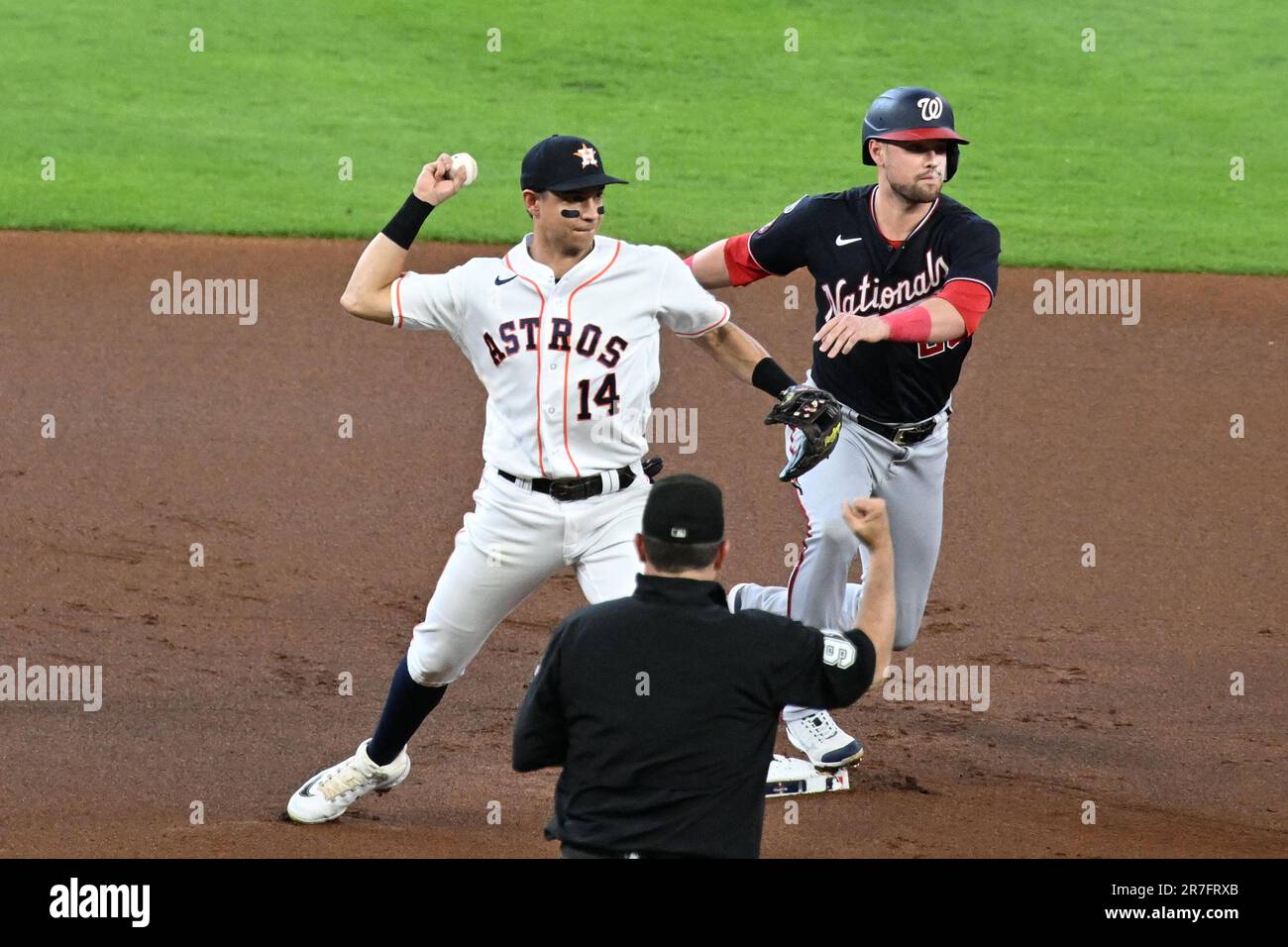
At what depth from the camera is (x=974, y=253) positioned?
5734 millimetres

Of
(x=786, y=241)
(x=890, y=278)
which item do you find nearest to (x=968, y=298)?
(x=890, y=278)

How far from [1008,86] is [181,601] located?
39.2ft

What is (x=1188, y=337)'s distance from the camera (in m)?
11.7

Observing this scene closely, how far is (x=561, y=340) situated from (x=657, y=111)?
1176 cm

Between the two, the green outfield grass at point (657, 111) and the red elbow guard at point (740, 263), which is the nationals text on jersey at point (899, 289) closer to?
the red elbow guard at point (740, 263)

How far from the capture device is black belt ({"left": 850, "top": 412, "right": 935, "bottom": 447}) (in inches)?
231

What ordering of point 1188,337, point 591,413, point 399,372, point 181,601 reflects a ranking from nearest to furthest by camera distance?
point 591,413 < point 181,601 < point 399,372 < point 1188,337

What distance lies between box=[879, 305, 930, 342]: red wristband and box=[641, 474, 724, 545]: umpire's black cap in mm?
1871

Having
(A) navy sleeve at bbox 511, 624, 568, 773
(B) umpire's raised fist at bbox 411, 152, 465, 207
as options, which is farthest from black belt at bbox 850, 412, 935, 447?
(A) navy sleeve at bbox 511, 624, 568, 773

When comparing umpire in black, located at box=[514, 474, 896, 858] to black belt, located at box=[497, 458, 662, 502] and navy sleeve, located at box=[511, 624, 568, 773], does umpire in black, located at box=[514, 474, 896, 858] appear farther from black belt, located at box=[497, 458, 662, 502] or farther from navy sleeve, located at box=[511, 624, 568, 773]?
black belt, located at box=[497, 458, 662, 502]

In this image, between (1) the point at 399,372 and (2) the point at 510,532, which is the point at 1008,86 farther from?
(2) the point at 510,532

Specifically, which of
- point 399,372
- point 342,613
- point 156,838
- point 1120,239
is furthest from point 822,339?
point 1120,239

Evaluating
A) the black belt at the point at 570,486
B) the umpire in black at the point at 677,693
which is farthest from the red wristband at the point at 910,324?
the umpire in black at the point at 677,693

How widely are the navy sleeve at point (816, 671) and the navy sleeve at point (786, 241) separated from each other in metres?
2.59
